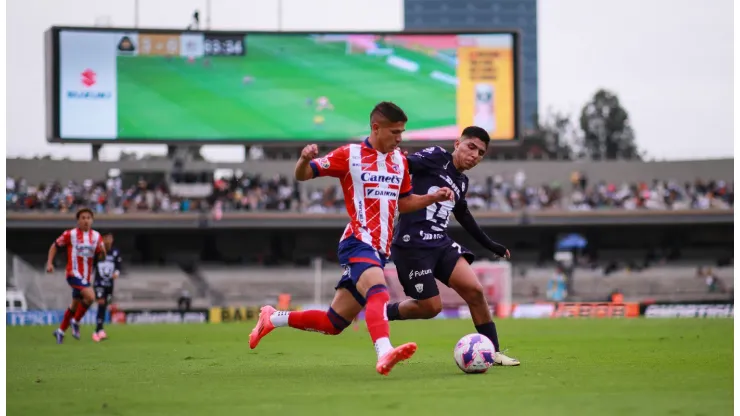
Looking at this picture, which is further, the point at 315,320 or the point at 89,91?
the point at 89,91

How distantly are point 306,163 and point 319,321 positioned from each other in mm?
1815

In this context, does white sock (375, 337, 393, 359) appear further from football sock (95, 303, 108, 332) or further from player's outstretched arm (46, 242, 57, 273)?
football sock (95, 303, 108, 332)

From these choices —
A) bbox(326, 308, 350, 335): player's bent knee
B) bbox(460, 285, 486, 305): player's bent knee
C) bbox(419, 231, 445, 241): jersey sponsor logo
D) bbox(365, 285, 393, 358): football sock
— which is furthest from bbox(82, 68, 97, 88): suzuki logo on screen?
bbox(365, 285, 393, 358): football sock

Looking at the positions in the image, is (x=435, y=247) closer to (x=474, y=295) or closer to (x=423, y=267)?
(x=423, y=267)

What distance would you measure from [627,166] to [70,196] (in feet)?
87.1

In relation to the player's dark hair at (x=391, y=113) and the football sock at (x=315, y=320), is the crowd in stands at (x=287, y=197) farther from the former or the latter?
the player's dark hair at (x=391, y=113)

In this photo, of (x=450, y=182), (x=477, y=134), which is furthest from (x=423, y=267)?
(x=477, y=134)

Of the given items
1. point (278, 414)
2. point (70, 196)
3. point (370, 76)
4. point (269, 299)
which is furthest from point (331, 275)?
point (278, 414)

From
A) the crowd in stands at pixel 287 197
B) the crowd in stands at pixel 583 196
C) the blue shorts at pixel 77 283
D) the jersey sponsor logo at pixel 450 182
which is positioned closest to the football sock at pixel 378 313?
the jersey sponsor logo at pixel 450 182

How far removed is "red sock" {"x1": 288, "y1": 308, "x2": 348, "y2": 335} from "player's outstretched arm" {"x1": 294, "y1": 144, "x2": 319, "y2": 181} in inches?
59.1

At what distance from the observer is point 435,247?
1203cm

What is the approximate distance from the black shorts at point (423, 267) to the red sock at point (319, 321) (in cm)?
108

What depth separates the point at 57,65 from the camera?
44.8m

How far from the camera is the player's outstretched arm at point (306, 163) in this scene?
32.6 feet
